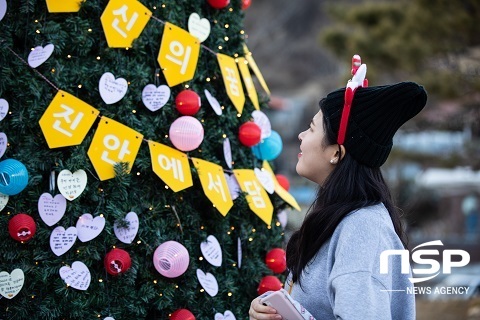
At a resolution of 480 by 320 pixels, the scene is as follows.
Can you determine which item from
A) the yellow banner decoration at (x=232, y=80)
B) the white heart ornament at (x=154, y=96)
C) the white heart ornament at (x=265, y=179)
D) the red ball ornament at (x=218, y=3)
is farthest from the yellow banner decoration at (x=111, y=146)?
the red ball ornament at (x=218, y=3)

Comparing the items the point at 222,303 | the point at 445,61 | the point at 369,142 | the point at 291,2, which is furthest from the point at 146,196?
the point at 291,2

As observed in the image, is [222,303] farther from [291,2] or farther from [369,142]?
[291,2]

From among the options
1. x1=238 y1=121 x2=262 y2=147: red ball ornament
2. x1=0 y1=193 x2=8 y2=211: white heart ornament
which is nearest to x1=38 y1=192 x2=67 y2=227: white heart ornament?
x1=0 y1=193 x2=8 y2=211: white heart ornament

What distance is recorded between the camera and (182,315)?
9.03 feet

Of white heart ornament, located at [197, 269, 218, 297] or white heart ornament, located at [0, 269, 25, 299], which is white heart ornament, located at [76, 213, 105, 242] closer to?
white heart ornament, located at [0, 269, 25, 299]

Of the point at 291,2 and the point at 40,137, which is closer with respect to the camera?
the point at 40,137

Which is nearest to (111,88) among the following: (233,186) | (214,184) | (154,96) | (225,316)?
(154,96)

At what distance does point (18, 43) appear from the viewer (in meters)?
2.74

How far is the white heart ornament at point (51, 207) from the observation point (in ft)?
8.59

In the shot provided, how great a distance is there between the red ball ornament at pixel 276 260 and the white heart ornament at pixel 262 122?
0.51 m

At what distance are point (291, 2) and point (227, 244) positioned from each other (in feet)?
94.2

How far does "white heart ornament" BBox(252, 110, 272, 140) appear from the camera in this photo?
3219mm

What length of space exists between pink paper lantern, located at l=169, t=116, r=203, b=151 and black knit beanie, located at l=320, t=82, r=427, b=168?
79 centimetres

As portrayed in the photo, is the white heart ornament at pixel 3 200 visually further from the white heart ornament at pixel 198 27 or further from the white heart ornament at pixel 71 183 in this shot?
the white heart ornament at pixel 198 27
